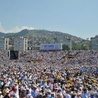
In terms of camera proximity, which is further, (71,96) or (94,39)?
(94,39)

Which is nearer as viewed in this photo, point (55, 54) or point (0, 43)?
point (55, 54)

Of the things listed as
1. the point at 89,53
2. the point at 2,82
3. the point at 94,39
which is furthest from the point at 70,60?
the point at 94,39

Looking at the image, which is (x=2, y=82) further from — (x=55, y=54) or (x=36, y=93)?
(x=55, y=54)

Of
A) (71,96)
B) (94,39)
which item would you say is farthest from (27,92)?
(94,39)

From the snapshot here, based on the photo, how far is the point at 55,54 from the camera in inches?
3477

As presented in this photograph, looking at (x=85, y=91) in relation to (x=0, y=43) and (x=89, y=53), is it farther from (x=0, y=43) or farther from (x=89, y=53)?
(x=0, y=43)

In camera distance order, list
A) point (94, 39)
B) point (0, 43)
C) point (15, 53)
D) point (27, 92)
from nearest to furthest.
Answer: point (27, 92) → point (15, 53) → point (94, 39) → point (0, 43)

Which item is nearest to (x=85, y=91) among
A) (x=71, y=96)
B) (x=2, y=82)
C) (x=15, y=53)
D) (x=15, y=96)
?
(x=71, y=96)

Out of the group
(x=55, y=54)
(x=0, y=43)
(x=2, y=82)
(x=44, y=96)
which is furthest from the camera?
(x=0, y=43)

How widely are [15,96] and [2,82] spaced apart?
6770mm

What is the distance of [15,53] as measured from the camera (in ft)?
169

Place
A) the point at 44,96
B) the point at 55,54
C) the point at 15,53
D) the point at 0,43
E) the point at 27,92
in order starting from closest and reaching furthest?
the point at 44,96 → the point at 27,92 → the point at 15,53 → the point at 55,54 → the point at 0,43

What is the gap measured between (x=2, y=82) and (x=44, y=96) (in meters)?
6.24

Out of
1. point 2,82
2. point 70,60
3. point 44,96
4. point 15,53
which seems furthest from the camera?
point 70,60
